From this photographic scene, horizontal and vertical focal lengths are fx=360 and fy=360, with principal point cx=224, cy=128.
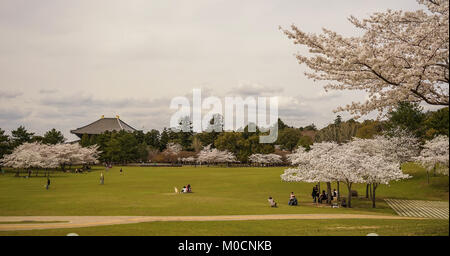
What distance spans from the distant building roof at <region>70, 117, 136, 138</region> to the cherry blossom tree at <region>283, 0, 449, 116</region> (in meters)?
130

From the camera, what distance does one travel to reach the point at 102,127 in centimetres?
14100

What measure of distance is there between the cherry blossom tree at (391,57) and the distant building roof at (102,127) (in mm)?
130114

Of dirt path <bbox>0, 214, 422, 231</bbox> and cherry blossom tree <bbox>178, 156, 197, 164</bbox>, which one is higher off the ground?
cherry blossom tree <bbox>178, 156, 197, 164</bbox>

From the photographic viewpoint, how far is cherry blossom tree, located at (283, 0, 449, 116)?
12664mm

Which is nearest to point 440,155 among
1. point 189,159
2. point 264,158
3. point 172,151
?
point 264,158

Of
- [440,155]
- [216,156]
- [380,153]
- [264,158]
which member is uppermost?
[380,153]

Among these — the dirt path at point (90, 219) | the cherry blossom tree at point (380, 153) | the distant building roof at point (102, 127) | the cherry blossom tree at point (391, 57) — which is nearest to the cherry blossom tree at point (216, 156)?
the distant building roof at point (102, 127)

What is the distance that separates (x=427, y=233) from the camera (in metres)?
13.6

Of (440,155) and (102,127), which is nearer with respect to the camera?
(440,155)

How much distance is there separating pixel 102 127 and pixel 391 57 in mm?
139062

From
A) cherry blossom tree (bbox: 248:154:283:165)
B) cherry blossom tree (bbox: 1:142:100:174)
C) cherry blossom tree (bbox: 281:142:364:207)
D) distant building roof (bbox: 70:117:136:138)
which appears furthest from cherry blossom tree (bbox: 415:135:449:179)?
distant building roof (bbox: 70:117:136:138)

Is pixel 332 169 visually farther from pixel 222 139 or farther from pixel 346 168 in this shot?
pixel 222 139

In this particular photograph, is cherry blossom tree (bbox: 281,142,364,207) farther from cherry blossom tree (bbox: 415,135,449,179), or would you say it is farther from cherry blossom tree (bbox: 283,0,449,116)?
cherry blossom tree (bbox: 283,0,449,116)

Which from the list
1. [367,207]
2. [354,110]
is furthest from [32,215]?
[367,207]
